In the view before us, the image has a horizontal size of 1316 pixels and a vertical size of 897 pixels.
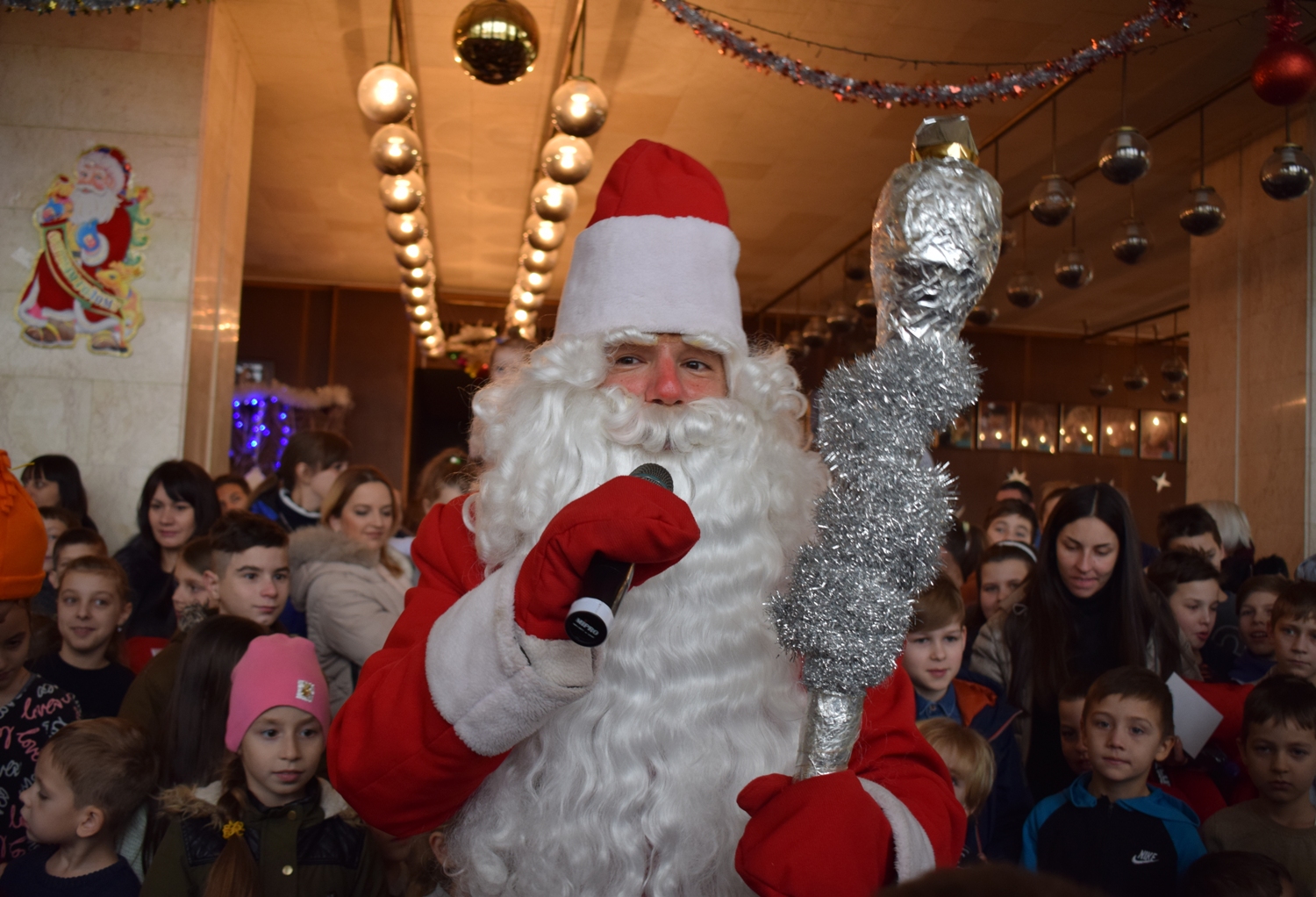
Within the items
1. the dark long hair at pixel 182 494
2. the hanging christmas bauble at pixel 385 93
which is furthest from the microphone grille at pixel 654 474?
the hanging christmas bauble at pixel 385 93

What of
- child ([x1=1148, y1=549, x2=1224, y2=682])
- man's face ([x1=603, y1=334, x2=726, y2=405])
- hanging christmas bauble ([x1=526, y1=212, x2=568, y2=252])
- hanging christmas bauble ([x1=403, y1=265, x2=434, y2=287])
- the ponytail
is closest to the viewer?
man's face ([x1=603, y1=334, x2=726, y2=405])

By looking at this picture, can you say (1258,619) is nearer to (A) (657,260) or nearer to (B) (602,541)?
(A) (657,260)

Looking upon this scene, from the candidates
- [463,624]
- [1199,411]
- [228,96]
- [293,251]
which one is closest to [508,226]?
[293,251]

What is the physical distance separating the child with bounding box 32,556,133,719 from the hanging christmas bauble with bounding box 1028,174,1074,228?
5.04 meters

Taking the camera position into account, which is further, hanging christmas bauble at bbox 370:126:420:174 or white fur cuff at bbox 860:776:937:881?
hanging christmas bauble at bbox 370:126:420:174

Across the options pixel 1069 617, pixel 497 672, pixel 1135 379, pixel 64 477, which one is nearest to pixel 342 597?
pixel 497 672

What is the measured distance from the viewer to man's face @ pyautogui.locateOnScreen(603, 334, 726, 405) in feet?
6.17

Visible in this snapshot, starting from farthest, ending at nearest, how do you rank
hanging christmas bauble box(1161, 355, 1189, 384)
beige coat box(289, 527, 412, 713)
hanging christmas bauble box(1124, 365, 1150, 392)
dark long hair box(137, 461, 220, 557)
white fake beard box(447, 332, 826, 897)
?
hanging christmas bauble box(1124, 365, 1150, 392)
hanging christmas bauble box(1161, 355, 1189, 384)
dark long hair box(137, 461, 220, 557)
beige coat box(289, 527, 412, 713)
white fake beard box(447, 332, 826, 897)

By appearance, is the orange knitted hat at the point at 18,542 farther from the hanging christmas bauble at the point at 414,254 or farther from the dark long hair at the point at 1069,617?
the hanging christmas bauble at the point at 414,254

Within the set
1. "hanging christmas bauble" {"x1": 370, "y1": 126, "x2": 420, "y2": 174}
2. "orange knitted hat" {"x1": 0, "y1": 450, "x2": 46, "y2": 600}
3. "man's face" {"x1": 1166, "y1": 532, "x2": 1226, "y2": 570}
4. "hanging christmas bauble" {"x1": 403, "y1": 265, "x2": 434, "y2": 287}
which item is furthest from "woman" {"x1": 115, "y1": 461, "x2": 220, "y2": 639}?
"hanging christmas bauble" {"x1": 403, "y1": 265, "x2": 434, "y2": 287}

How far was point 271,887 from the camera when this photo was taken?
2.37 meters

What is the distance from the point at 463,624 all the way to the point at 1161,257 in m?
11.8

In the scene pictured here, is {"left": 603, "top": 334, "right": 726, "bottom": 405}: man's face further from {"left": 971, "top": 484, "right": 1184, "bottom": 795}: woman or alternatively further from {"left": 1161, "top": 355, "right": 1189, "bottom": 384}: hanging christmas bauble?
{"left": 1161, "top": 355, "right": 1189, "bottom": 384}: hanging christmas bauble

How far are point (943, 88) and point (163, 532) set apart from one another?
4254 millimetres
